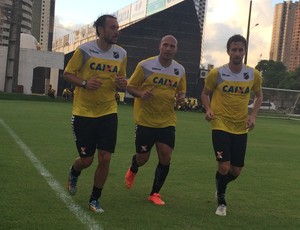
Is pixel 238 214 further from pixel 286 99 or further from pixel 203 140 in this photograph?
pixel 286 99

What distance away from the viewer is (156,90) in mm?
5730

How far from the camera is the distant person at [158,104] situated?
225 inches

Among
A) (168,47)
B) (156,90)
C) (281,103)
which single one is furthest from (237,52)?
(281,103)

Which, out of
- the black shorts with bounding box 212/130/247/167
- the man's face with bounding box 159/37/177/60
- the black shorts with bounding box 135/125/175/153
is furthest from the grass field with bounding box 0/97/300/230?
the man's face with bounding box 159/37/177/60

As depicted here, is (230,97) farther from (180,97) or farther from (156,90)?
(156,90)

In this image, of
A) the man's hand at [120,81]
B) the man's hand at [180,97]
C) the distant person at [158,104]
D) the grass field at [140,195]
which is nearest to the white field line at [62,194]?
the grass field at [140,195]

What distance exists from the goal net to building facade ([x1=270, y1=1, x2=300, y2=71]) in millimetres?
40005

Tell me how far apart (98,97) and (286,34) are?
3212 inches

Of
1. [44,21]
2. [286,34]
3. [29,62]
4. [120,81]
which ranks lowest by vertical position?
[120,81]

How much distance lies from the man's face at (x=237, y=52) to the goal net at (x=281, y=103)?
33.9 m

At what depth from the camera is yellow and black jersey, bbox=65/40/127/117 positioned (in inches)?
198

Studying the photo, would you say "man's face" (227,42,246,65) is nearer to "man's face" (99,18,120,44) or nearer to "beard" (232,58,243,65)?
"beard" (232,58,243,65)

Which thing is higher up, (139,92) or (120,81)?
(120,81)

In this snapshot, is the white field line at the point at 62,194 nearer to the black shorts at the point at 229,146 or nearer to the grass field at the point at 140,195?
the grass field at the point at 140,195
